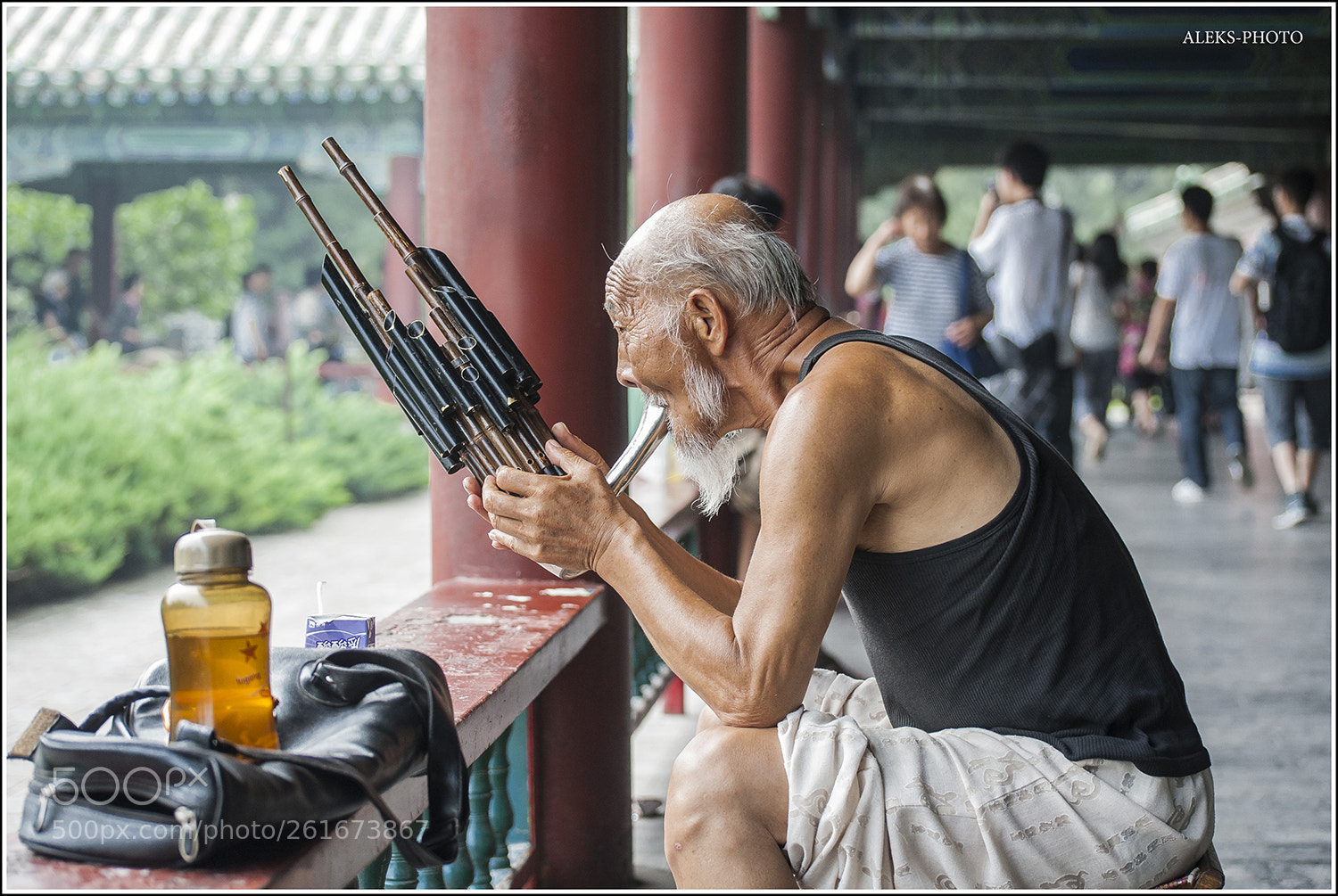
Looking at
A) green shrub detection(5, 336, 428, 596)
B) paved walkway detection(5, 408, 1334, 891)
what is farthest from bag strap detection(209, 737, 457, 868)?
green shrub detection(5, 336, 428, 596)

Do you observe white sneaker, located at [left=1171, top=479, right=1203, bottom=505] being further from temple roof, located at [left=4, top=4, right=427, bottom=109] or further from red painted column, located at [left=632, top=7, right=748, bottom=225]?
temple roof, located at [left=4, top=4, right=427, bottom=109]

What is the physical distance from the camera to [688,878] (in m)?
1.71

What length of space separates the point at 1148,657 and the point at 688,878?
730mm

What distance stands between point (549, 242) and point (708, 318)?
786 millimetres

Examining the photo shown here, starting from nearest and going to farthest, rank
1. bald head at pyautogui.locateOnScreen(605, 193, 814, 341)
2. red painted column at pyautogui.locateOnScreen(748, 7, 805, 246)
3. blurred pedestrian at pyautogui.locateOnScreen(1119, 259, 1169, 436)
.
Result: bald head at pyautogui.locateOnScreen(605, 193, 814, 341) → red painted column at pyautogui.locateOnScreen(748, 7, 805, 246) → blurred pedestrian at pyautogui.locateOnScreen(1119, 259, 1169, 436)

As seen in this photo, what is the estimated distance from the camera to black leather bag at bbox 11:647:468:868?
3.73 feet

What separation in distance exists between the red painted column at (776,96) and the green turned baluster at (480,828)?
5238 mm

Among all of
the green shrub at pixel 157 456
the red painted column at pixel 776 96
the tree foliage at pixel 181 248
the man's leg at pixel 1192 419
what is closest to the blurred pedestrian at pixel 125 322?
the green shrub at pixel 157 456

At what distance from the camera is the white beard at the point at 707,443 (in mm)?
1951

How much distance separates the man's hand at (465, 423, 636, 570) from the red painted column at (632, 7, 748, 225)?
3.17 metres

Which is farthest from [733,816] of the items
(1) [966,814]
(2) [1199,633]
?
(2) [1199,633]

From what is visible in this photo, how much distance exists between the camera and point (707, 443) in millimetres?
2037

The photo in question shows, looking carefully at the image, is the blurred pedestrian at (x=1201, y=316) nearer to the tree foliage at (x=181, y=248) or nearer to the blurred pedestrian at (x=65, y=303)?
the blurred pedestrian at (x=65, y=303)

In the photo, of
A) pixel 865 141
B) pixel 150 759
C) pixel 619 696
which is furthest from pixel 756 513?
pixel 865 141
